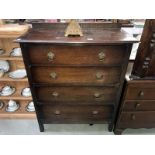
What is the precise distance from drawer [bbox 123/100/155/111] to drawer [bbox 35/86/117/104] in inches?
5.8

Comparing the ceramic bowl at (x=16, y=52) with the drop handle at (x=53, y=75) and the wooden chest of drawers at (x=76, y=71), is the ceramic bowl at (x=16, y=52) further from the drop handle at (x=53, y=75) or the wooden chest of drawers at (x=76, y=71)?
the drop handle at (x=53, y=75)

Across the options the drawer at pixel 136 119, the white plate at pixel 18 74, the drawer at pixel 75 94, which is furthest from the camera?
the white plate at pixel 18 74

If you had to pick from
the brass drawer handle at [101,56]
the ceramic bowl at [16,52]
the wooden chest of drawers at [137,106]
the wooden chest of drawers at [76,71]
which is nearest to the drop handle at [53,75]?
the wooden chest of drawers at [76,71]

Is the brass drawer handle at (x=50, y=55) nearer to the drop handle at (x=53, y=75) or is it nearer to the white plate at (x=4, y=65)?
the drop handle at (x=53, y=75)

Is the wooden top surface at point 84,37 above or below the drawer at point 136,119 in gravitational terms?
above

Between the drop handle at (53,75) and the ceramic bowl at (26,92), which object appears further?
the ceramic bowl at (26,92)

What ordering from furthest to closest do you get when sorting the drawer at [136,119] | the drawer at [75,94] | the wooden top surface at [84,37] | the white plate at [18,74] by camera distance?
the white plate at [18,74], the drawer at [136,119], the drawer at [75,94], the wooden top surface at [84,37]

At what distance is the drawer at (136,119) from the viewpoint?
4.95 ft

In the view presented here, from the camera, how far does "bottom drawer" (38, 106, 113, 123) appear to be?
1516 mm

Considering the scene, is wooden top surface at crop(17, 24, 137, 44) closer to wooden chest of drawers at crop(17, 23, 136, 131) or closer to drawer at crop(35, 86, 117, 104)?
wooden chest of drawers at crop(17, 23, 136, 131)

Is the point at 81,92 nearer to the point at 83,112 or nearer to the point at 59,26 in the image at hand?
the point at 83,112

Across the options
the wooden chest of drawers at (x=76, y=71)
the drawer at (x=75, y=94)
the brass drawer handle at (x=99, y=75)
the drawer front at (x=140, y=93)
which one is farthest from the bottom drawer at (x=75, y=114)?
the brass drawer handle at (x=99, y=75)

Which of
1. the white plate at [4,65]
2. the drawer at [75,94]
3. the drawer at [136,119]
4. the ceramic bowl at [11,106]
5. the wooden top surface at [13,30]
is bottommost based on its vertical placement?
the ceramic bowl at [11,106]
